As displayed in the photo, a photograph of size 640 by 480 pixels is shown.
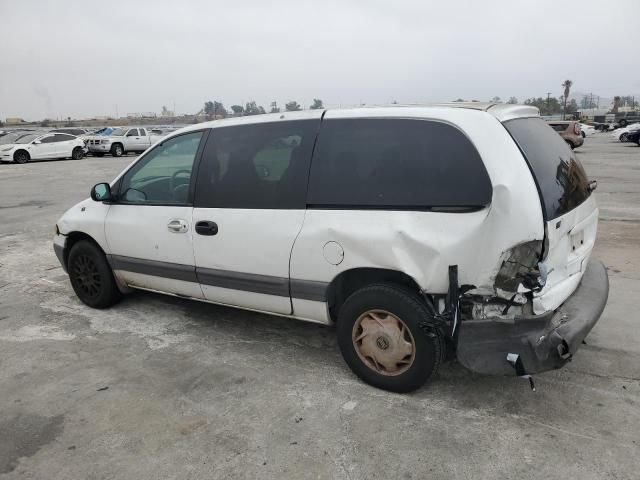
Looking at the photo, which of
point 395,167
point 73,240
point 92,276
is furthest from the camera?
point 73,240

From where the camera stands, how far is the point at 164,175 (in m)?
4.21

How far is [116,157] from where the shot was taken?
2716cm

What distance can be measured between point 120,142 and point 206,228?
26.1 metres

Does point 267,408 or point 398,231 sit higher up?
point 398,231

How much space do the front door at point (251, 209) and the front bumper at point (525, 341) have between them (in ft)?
4.19

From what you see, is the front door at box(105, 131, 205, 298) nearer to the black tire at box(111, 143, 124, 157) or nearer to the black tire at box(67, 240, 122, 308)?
the black tire at box(67, 240, 122, 308)

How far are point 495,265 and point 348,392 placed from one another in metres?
1.25

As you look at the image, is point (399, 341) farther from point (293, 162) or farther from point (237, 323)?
point (237, 323)

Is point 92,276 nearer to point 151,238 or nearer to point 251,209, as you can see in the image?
point 151,238

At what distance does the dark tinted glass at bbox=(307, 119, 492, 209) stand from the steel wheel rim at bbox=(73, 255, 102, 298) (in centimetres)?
254

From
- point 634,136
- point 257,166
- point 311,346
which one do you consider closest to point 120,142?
point 257,166

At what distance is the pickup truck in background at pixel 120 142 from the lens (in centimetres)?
2666

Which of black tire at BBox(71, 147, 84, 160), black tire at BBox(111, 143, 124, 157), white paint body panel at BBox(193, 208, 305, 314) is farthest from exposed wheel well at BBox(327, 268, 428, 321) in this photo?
black tire at BBox(111, 143, 124, 157)

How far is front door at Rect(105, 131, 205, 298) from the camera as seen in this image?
396 centimetres
